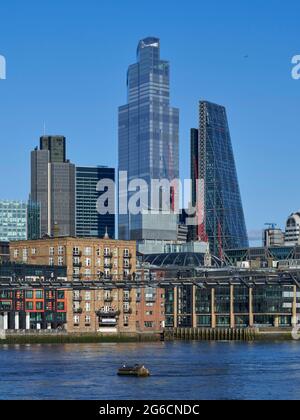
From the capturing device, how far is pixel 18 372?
96062 mm

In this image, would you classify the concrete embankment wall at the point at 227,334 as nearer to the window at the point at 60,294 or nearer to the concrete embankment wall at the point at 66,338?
the concrete embankment wall at the point at 66,338

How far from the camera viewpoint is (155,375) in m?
93.5

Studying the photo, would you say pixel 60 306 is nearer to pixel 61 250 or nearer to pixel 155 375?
pixel 61 250

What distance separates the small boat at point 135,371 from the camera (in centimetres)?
9275

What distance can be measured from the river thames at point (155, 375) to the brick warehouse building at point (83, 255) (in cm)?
4518

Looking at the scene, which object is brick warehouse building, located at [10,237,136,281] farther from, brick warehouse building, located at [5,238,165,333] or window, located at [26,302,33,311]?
window, located at [26,302,33,311]

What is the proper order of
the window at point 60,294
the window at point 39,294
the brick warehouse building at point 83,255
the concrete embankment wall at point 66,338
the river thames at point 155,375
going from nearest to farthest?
the river thames at point 155,375 < the concrete embankment wall at point 66,338 < the window at point 39,294 < the window at point 60,294 < the brick warehouse building at point 83,255

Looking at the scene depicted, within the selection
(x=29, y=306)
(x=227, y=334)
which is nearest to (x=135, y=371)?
(x=29, y=306)

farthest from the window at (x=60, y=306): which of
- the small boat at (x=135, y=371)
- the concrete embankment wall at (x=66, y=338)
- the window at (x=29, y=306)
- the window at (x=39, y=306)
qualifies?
the small boat at (x=135, y=371)

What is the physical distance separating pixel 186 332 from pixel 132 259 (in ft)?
46.6
